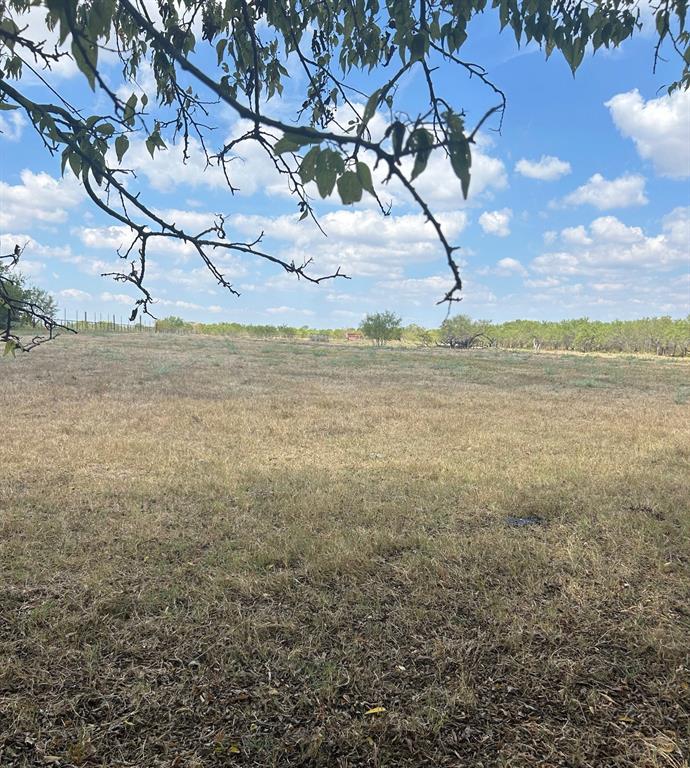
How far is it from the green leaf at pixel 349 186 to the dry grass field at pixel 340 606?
226 centimetres

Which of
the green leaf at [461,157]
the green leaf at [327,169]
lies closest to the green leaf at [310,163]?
the green leaf at [327,169]

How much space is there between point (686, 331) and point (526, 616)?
76.1 metres

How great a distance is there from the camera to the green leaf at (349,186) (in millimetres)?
999

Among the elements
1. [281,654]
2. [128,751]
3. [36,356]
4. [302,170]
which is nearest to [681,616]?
[281,654]

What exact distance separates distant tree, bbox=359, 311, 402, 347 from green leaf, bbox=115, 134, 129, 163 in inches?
2666

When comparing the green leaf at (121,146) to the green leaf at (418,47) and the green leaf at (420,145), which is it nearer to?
the green leaf at (418,47)

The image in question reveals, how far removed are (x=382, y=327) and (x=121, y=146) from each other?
226ft

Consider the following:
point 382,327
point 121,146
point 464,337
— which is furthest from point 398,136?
point 382,327

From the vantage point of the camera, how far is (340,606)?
131 inches

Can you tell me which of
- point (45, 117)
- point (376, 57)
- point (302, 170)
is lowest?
point (302, 170)

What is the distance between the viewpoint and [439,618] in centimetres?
318

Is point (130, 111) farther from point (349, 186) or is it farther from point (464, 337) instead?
point (464, 337)

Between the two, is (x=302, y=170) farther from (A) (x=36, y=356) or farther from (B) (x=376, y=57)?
(A) (x=36, y=356)

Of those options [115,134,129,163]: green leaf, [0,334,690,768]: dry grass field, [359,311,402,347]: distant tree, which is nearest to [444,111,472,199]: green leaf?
[115,134,129,163]: green leaf
